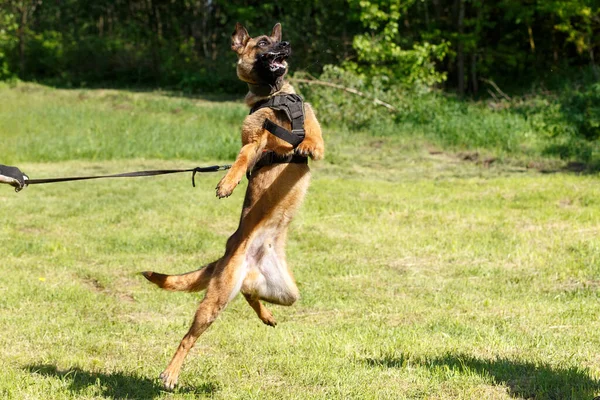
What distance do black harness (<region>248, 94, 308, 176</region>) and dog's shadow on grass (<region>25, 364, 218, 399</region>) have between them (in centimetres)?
143

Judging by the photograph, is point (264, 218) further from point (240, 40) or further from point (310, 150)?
point (240, 40)

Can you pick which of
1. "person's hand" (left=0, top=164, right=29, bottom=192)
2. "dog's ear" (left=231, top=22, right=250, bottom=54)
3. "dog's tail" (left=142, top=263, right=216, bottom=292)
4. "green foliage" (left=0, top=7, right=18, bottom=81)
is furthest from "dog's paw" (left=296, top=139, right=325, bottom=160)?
"green foliage" (left=0, top=7, right=18, bottom=81)

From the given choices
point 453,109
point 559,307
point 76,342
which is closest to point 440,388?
point 559,307

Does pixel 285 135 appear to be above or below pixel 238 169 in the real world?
above

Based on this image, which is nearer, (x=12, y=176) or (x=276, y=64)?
(x=12, y=176)

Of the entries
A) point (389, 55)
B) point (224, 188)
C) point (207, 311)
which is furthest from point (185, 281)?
point (389, 55)

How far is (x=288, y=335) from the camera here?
5.90 meters

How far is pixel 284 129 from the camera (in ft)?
15.2

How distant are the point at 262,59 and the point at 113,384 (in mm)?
2246

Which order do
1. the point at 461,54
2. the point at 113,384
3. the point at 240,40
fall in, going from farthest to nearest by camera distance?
the point at 461,54 → the point at 240,40 → the point at 113,384

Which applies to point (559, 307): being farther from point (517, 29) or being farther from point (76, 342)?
point (517, 29)

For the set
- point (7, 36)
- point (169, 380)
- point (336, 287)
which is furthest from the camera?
point (7, 36)

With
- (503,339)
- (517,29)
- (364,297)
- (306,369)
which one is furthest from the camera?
(517,29)

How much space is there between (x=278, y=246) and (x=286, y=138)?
67cm
